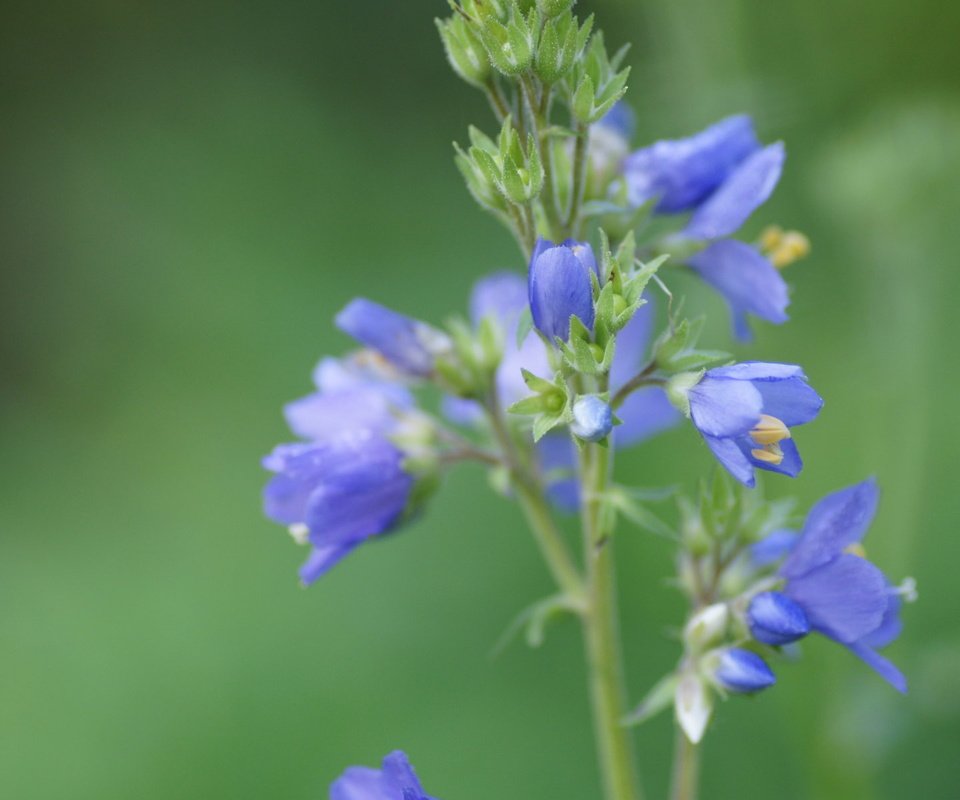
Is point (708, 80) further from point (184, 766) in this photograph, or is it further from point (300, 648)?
point (184, 766)

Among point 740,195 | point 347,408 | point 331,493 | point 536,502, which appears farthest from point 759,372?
point 347,408

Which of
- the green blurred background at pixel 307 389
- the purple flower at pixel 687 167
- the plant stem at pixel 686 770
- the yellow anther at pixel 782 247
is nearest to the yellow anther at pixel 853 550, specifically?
the plant stem at pixel 686 770

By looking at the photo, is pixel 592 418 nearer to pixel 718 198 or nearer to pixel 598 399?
pixel 598 399

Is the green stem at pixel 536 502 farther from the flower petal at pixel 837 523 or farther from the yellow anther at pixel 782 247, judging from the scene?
the yellow anther at pixel 782 247

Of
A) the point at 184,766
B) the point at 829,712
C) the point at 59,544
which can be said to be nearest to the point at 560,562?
the point at 829,712

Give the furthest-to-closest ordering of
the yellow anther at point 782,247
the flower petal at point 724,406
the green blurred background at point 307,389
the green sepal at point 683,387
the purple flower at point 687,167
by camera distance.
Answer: the green blurred background at point 307,389, the yellow anther at point 782,247, the purple flower at point 687,167, the green sepal at point 683,387, the flower petal at point 724,406
